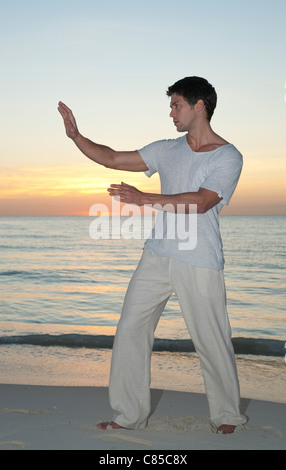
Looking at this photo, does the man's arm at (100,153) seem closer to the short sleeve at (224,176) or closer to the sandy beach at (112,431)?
the short sleeve at (224,176)

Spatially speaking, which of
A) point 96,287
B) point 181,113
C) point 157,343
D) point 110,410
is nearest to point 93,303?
point 96,287

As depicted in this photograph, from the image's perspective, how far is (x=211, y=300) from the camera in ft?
11.3

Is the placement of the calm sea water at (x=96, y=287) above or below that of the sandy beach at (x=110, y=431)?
below

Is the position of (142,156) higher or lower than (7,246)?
higher

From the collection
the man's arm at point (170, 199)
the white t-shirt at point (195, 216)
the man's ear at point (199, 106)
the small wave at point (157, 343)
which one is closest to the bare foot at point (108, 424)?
the white t-shirt at point (195, 216)

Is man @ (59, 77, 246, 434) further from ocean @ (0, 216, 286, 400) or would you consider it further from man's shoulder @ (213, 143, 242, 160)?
ocean @ (0, 216, 286, 400)

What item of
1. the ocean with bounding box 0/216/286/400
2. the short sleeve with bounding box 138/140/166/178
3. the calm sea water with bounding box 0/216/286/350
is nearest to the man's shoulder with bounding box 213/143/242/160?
the short sleeve with bounding box 138/140/166/178

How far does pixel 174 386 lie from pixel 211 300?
236 centimetres

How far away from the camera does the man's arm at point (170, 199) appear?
3105 millimetres

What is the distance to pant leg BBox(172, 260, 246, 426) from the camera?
343 cm

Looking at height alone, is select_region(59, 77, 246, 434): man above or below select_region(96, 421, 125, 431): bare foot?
above

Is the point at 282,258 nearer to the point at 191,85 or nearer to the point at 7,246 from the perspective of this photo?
the point at 7,246

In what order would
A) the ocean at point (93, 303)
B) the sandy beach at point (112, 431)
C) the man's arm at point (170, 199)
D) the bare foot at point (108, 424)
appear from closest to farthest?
the man's arm at point (170, 199) → the sandy beach at point (112, 431) → the bare foot at point (108, 424) → the ocean at point (93, 303)
